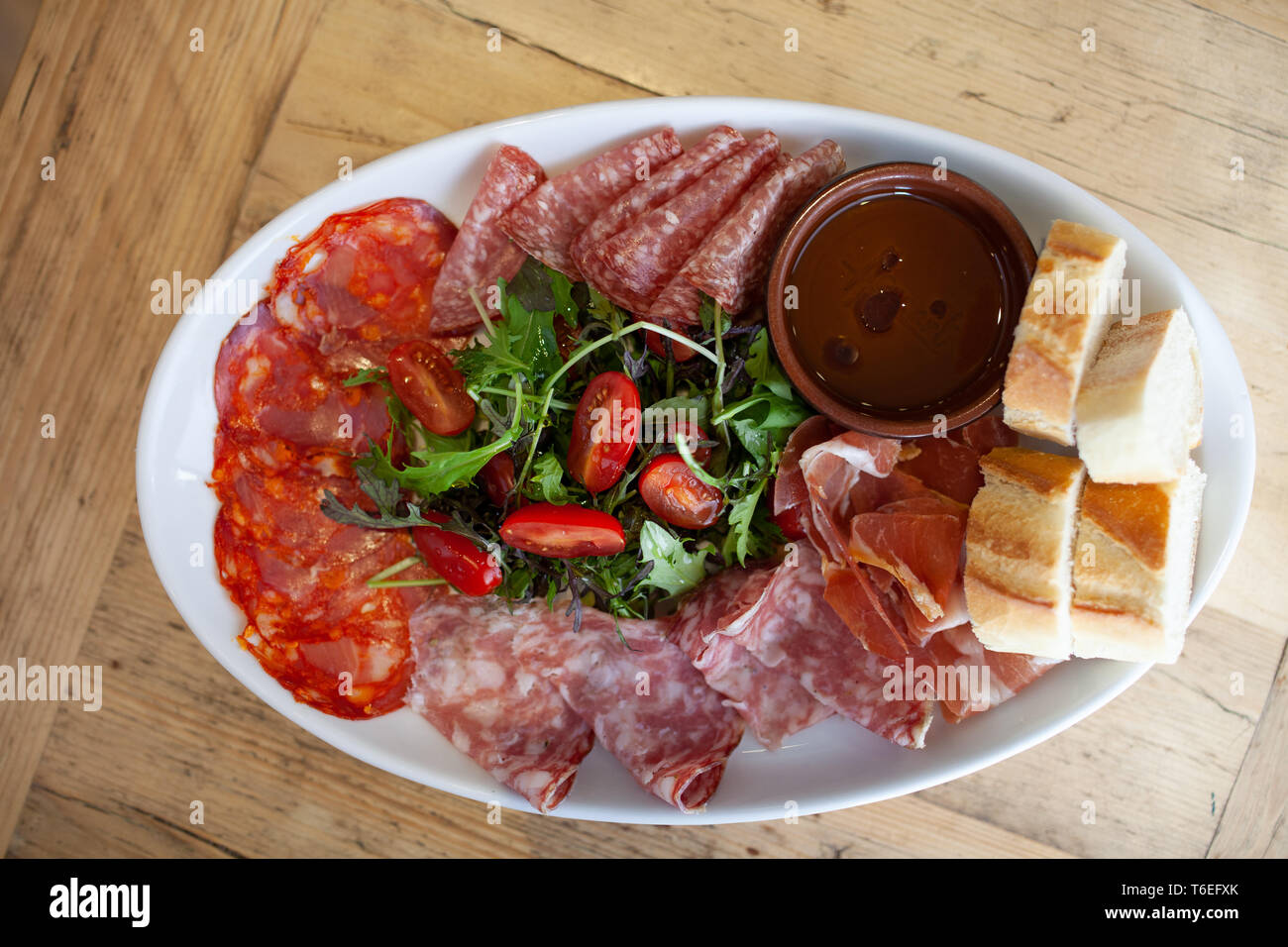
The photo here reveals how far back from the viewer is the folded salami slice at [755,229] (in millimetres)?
1587

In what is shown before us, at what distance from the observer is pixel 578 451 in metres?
1.68

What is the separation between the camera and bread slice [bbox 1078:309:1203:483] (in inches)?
58.4

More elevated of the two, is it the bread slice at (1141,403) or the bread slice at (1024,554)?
the bread slice at (1141,403)

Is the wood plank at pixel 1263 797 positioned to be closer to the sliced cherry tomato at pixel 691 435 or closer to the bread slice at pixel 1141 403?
the bread slice at pixel 1141 403

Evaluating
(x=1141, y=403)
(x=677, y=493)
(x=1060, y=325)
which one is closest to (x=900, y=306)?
(x=1060, y=325)

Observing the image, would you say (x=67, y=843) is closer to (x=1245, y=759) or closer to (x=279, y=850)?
(x=279, y=850)

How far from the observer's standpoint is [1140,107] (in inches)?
74.6

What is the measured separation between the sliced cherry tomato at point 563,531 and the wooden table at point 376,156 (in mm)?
805

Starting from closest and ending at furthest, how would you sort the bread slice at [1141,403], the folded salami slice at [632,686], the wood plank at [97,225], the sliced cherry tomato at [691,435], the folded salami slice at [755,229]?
the bread slice at [1141,403], the folded salami slice at [755,229], the sliced cherry tomato at [691,435], the folded salami slice at [632,686], the wood plank at [97,225]

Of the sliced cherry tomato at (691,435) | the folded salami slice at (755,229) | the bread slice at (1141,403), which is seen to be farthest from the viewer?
the sliced cherry tomato at (691,435)

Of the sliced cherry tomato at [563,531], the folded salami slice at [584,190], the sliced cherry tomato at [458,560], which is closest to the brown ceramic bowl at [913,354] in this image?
the folded salami slice at [584,190]

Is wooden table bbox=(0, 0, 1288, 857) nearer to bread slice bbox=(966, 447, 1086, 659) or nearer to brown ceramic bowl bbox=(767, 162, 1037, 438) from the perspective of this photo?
brown ceramic bowl bbox=(767, 162, 1037, 438)
